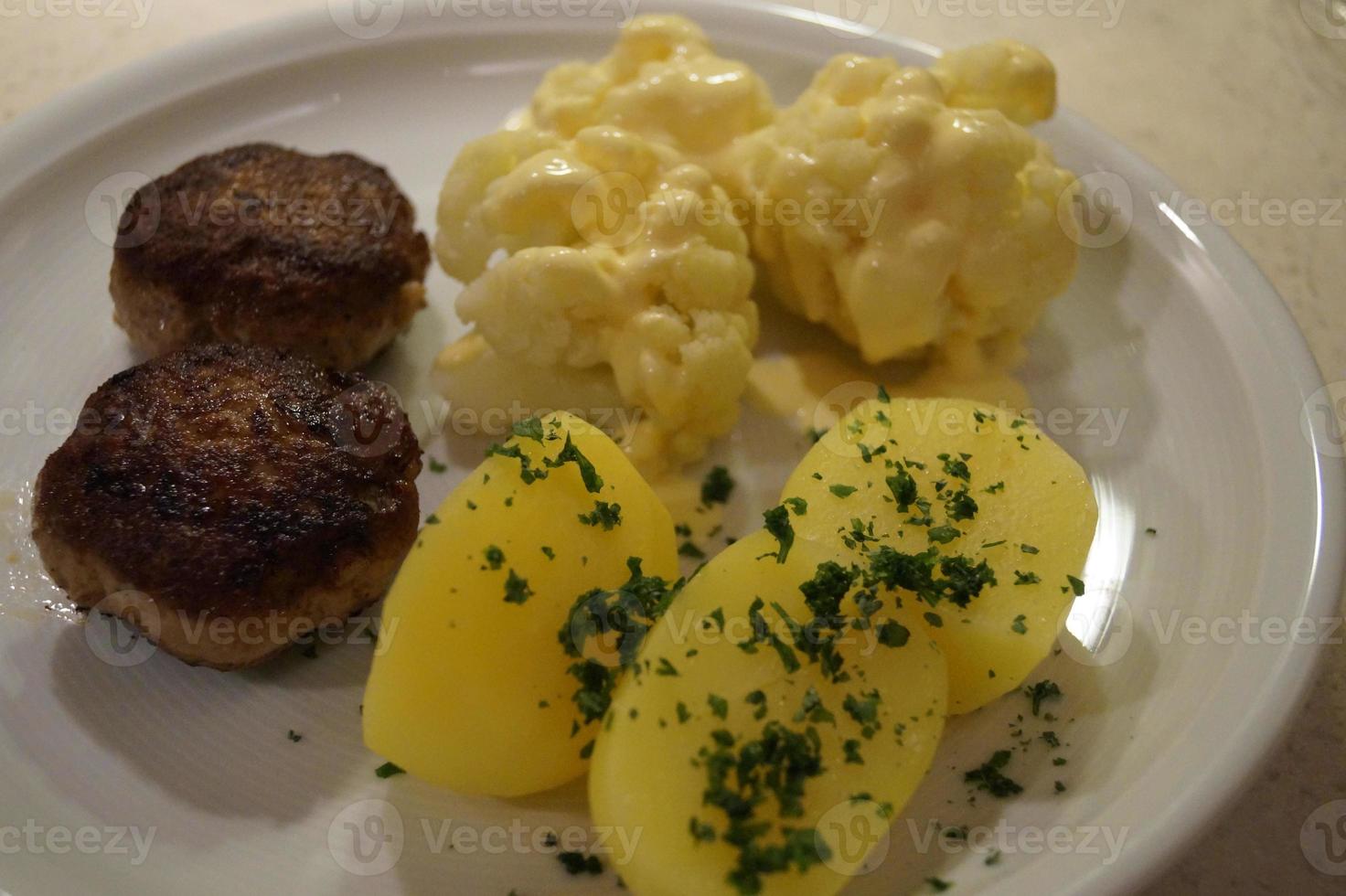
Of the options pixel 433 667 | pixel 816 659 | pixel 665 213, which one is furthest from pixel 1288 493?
pixel 433 667

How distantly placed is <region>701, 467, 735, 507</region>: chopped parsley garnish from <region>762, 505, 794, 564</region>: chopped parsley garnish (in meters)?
0.51

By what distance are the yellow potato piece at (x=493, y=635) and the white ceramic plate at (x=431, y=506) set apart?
0.47 feet

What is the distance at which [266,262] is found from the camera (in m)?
2.08

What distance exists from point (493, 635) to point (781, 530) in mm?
438

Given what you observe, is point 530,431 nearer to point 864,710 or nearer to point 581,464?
point 581,464

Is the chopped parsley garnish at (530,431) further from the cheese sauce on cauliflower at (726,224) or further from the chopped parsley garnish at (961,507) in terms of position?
the chopped parsley garnish at (961,507)

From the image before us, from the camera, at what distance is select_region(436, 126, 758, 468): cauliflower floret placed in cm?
201

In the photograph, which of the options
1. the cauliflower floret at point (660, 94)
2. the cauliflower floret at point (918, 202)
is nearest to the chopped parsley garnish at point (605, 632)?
the cauliflower floret at point (918, 202)

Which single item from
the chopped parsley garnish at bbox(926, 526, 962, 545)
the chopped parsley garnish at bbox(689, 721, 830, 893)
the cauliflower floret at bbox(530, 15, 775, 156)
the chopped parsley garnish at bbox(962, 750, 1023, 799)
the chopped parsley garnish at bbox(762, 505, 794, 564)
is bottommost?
the chopped parsley garnish at bbox(962, 750, 1023, 799)

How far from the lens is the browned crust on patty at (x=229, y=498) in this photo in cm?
163

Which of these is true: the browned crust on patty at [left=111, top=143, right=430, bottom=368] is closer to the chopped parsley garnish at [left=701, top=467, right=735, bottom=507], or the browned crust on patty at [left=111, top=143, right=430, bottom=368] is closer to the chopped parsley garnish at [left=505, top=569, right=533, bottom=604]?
the chopped parsley garnish at [left=701, top=467, right=735, bottom=507]

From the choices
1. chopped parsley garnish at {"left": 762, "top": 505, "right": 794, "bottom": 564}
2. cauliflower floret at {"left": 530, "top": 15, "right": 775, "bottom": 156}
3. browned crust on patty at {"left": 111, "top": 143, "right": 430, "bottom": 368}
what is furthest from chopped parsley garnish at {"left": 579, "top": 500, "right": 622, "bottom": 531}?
cauliflower floret at {"left": 530, "top": 15, "right": 775, "bottom": 156}

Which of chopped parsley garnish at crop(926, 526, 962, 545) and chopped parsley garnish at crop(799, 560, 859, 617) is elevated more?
chopped parsley garnish at crop(799, 560, 859, 617)

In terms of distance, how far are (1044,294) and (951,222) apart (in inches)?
11.2
